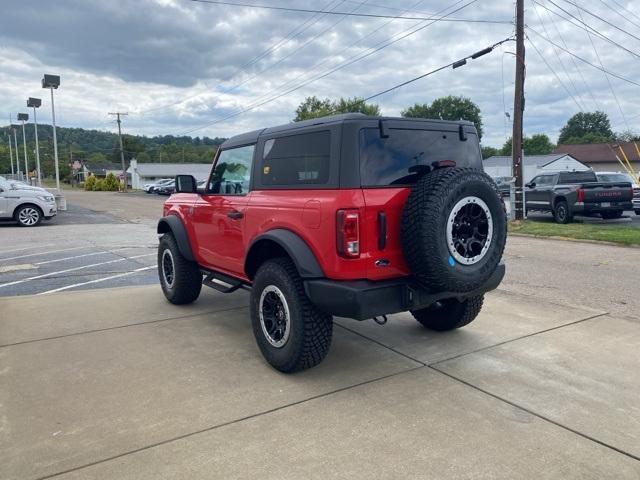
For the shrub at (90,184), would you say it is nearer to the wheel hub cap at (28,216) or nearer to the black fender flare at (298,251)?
the wheel hub cap at (28,216)

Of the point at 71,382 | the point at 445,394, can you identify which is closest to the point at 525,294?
the point at 445,394

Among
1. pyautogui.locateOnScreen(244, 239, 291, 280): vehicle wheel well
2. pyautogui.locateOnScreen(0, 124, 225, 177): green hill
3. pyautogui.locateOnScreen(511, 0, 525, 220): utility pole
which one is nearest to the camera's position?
pyautogui.locateOnScreen(244, 239, 291, 280): vehicle wheel well

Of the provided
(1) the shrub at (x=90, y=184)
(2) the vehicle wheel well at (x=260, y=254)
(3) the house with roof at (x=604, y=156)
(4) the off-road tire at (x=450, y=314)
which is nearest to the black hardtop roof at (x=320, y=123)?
(2) the vehicle wheel well at (x=260, y=254)

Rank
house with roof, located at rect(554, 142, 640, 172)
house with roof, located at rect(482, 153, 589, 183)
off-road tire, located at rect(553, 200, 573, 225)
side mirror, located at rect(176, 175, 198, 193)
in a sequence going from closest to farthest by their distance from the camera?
side mirror, located at rect(176, 175, 198, 193), off-road tire, located at rect(553, 200, 573, 225), house with roof, located at rect(482, 153, 589, 183), house with roof, located at rect(554, 142, 640, 172)

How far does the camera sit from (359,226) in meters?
3.40

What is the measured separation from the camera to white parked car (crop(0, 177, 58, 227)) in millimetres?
15984

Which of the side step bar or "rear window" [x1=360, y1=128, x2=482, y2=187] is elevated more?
"rear window" [x1=360, y1=128, x2=482, y2=187]

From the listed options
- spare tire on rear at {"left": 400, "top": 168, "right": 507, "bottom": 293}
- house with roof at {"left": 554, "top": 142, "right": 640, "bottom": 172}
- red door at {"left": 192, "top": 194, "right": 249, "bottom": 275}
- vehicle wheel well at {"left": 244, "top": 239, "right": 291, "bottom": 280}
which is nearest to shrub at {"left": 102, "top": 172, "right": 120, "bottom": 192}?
house with roof at {"left": 554, "top": 142, "right": 640, "bottom": 172}

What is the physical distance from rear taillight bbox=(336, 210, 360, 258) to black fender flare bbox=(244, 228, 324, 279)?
25 centimetres

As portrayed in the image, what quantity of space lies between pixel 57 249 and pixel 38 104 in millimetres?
22322

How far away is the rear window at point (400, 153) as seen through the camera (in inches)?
141

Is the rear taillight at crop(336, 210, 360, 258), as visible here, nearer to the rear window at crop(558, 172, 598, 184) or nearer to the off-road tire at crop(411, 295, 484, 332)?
the off-road tire at crop(411, 295, 484, 332)

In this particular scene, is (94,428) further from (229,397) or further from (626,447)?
(626,447)

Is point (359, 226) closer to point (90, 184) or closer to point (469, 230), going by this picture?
point (469, 230)
